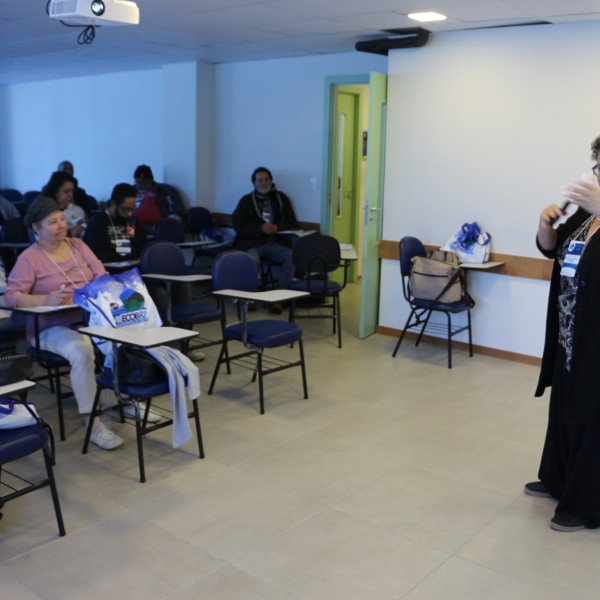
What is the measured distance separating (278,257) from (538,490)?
4.48 m

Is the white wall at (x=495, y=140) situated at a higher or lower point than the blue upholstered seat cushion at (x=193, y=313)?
higher

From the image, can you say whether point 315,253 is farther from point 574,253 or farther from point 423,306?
point 574,253

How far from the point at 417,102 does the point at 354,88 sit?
2317 millimetres

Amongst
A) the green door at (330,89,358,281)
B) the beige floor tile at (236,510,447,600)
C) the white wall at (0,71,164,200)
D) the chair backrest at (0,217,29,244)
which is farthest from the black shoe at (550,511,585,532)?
the white wall at (0,71,164,200)

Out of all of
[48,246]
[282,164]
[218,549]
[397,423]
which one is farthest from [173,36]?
[218,549]

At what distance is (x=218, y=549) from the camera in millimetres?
2982

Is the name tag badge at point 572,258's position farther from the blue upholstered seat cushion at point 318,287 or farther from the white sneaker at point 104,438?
the blue upholstered seat cushion at point 318,287

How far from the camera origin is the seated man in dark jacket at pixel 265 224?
7559 mm

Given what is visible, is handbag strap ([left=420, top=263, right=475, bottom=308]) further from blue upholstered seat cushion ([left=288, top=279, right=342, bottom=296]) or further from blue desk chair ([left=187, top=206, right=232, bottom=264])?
blue desk chair ([left=187, top=206, right=232, bottom=264])

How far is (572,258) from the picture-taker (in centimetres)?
310

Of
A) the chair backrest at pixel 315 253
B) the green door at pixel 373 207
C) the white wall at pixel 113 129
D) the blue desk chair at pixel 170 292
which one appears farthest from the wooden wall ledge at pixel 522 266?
the white wall at pixel 113 129

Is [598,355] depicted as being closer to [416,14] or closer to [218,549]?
[218,549]

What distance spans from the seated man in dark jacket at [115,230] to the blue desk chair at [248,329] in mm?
993

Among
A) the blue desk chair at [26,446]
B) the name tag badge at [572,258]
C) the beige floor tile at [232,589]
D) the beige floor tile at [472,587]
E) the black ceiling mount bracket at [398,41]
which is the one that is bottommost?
the beige floor tile at [232,589]
